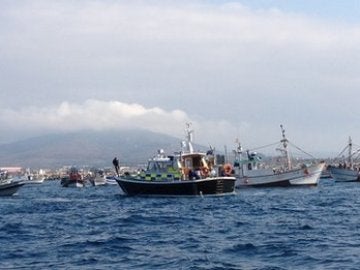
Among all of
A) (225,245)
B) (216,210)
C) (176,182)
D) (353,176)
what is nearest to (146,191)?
(176,182)

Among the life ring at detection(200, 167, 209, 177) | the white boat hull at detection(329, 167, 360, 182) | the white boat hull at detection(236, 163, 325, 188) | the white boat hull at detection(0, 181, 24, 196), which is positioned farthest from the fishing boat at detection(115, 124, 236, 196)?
the white boat hull at detection(329, 167, 360, 182)

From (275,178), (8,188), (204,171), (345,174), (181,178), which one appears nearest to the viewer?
(181,178)

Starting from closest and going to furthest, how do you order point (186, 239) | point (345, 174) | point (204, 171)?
point (186, 239) < point (204, 171) < point (345, 174)

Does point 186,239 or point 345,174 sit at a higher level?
point 345,174

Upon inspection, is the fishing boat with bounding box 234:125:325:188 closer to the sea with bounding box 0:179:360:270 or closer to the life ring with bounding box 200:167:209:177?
the life ring with bounding box 200:167:209:177

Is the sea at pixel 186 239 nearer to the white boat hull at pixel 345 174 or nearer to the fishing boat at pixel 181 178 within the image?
the fishing boat at pixel 181 178

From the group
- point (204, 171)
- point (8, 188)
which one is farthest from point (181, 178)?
point (8, 188)

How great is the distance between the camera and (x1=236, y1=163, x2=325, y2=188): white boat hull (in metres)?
85.8

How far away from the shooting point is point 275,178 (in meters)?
86.1

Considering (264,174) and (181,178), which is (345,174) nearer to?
(264,174)

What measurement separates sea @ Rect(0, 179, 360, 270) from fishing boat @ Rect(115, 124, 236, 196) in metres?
15.2

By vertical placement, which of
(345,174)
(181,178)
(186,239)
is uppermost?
(345,174)

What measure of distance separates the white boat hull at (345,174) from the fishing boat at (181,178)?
Result: 135 feet

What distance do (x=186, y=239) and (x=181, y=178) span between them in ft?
109
